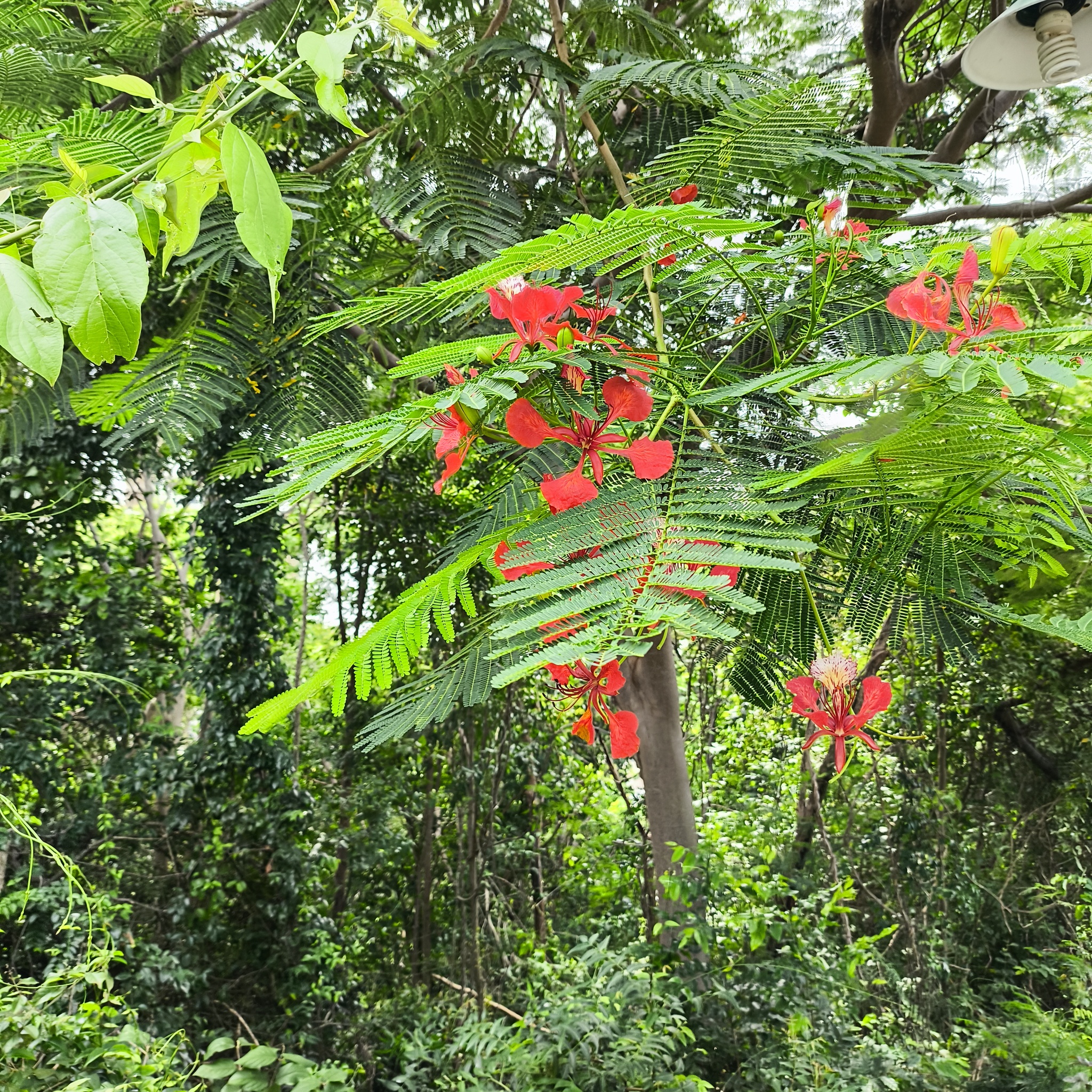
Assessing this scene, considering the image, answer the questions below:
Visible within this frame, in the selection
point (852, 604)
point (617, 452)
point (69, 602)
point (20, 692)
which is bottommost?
point (852, 604)

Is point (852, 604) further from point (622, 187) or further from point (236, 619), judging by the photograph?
point (236, 619)

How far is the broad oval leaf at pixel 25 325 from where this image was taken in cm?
28

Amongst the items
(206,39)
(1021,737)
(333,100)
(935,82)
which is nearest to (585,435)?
(333,100)

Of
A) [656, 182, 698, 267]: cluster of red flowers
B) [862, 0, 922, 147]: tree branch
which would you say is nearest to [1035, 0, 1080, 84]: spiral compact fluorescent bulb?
[862, 0, 922, 147]: tree branch

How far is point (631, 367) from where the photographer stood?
19.5 inches

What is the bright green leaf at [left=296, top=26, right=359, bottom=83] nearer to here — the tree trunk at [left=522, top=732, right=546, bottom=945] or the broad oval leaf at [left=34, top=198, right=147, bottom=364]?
the broad oval leaf at [left=34, top=198, right=147, bottom=364]

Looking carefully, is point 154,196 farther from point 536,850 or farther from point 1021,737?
point 1021,737

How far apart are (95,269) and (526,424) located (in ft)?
0.83

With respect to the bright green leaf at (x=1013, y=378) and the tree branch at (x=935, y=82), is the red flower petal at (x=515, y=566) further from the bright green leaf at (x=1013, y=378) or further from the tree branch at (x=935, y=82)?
the tree branch at (x=935, y=82)

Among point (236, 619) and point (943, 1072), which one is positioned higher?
point (236, 619)

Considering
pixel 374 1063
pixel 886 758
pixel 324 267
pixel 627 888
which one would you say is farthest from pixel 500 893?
pixel 324 267

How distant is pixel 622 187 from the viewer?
754 mm

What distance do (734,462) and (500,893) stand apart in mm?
2818

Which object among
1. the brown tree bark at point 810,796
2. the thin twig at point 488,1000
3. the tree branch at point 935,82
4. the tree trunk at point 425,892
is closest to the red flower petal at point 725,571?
the tree branch at point 935,82
